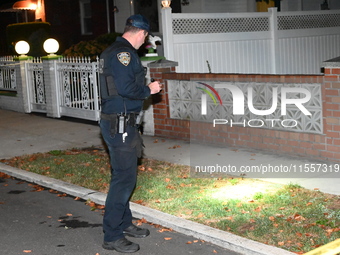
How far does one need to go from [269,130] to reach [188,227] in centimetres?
369

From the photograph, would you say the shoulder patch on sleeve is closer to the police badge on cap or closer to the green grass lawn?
the police badge on cap

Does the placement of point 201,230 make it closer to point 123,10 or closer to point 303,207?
point 303,207

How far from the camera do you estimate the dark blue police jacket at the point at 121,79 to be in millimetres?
5663

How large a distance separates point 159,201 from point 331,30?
10.1m

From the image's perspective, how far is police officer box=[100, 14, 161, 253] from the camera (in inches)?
224

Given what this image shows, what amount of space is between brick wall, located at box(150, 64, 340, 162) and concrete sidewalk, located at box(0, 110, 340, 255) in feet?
0.65

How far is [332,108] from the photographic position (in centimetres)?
865

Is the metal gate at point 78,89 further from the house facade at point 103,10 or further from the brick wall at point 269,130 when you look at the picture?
the house facade at point 103,10

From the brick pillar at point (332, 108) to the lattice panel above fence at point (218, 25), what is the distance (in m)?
4.39

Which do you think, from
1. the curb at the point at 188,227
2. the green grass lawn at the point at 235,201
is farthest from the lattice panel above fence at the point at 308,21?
the curb at the point at 188,227

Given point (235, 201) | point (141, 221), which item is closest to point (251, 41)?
point (235, 201)

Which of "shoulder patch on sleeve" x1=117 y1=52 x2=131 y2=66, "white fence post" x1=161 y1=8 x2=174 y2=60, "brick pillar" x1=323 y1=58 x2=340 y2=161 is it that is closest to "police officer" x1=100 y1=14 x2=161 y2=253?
"shoulder patch on sleeve" x1=117 y1=52 x2=131 y2=66

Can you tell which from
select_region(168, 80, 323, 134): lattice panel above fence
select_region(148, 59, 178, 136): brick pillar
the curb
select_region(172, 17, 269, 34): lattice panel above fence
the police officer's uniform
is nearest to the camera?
the curb

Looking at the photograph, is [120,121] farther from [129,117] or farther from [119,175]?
[119,175]
